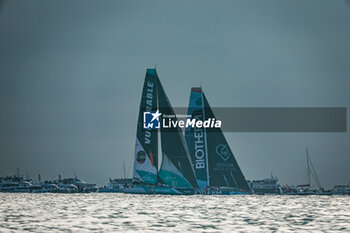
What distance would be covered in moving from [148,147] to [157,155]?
7.71 ft

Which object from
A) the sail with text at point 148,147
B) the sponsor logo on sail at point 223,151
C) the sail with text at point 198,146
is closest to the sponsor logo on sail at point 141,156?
the sail with text at point 148,147

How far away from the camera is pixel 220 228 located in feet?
107

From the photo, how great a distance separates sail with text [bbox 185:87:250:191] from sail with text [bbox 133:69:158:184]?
10.4 metres

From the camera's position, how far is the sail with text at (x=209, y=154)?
362 ft

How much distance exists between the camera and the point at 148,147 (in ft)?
336

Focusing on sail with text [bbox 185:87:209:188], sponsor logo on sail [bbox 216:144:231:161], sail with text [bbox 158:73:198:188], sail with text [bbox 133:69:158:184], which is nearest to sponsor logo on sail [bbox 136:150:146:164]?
sail with text [bbox 133:69:158:184]

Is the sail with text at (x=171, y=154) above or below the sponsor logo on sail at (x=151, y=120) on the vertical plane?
below

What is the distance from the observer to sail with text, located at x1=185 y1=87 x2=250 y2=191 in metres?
110

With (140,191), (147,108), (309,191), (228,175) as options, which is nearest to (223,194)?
(228,175)

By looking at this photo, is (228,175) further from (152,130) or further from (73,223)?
(73,223)

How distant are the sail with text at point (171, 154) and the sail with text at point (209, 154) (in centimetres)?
741

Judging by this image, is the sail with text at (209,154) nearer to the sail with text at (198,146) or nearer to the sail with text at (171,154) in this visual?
the sail with text at (198,146)

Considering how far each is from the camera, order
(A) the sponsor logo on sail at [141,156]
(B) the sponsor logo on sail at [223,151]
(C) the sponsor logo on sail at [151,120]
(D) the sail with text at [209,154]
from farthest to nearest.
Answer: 1. (B) the sponsor logo on sail at [223,151]
2. (D) the sail with text at [209,154]
3. (A) the sponsor logo on sail at [141,156]
4. (C) the sponsor logo on sail at [151,120]

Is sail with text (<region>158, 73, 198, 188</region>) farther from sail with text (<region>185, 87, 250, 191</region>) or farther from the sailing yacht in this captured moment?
sail with text (<region>185, 87, 250, 191</region>)
